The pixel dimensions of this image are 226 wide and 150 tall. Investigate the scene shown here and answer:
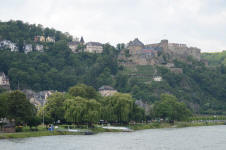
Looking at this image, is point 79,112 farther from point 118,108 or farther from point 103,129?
point 118,108

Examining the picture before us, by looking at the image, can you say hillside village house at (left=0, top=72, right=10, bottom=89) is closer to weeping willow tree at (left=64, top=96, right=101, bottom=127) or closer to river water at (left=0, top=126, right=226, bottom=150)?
weeping willow tree at (left=64, top=96, right=101, bottom=127)

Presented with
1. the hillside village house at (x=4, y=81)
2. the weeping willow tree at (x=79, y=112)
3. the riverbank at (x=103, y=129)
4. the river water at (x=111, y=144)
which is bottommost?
the river water at (x=111, y=144)

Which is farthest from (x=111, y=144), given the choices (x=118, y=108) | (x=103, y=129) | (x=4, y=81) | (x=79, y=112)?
(x=4, y=81)

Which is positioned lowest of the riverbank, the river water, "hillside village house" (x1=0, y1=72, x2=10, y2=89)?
the river water

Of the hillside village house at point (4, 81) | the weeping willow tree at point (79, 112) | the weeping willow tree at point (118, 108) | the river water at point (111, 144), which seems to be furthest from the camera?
the hillside village house at point (4, 81)

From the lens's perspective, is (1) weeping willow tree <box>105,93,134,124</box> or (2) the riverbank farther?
(1) weeping willow tree <box>105,93,134,124</box>

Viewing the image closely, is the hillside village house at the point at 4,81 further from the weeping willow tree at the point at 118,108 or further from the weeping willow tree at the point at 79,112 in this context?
the weeping willow tree at the point at 79,112

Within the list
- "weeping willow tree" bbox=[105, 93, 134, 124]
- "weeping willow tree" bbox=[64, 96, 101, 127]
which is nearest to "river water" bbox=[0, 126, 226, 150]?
"weeping willow tree" bbox=[64, 96, 101, 127]

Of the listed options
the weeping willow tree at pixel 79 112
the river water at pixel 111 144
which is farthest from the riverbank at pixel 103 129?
the weeping willow tree at pixel 79 112

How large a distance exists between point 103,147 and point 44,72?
4620 inches

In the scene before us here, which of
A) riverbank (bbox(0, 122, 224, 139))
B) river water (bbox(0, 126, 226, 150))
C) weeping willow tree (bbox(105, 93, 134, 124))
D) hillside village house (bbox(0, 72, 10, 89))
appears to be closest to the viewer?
river water (bbox(0, 126, 226, 150))

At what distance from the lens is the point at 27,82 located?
167 meters

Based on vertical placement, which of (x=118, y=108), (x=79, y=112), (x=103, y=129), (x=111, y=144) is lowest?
(x=111, y=144)

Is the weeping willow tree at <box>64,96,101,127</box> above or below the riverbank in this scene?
above
